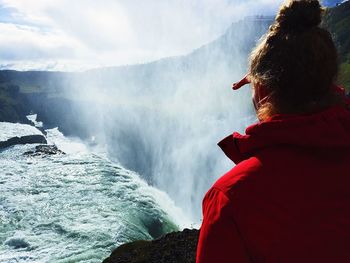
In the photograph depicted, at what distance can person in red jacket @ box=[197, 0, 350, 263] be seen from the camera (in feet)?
7.48

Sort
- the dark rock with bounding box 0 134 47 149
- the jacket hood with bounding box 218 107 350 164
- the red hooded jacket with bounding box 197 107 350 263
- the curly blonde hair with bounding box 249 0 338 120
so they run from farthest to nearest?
the dark rock with bounding box 0 134 47 149 → the curly blonde hair with bounding box 249 0 338 120 → the jacket hood with bounding box 218 107 350 164 → the red hooded jacket with bounding box 197 107 350 263

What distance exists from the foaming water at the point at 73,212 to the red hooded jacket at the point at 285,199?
2433 centimetres

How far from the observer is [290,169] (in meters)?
2.37

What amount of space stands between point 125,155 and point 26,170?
7844cm

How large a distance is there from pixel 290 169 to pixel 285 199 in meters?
0.18

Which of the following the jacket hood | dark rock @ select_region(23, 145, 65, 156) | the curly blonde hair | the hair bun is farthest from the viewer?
dark rock @ select_region(23, 145, 65, 156)

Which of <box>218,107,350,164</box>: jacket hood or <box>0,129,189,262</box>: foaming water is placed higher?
<box>218,107,350,164</box>: jacket hood

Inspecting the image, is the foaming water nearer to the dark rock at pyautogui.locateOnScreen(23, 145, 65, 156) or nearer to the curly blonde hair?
the dark rock at pyautogui.locateOnScreen(23, 145, 65, 156)

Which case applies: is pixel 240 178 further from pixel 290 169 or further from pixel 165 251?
pixel 165 251

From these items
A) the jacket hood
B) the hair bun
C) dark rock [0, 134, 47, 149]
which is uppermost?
dark rock [0, 134, 47, 149]

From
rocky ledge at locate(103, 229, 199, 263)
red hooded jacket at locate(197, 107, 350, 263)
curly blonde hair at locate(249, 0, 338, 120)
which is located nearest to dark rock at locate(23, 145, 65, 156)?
rocky ledge at locate(103, 229, 199, 263)

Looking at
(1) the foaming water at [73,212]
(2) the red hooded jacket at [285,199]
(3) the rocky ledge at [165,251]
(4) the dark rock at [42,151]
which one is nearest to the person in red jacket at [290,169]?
(2) the red hooded jacket at [285,199]

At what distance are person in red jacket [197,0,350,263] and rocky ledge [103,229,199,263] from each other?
12.7m

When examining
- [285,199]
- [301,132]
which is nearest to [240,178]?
[285,199]
